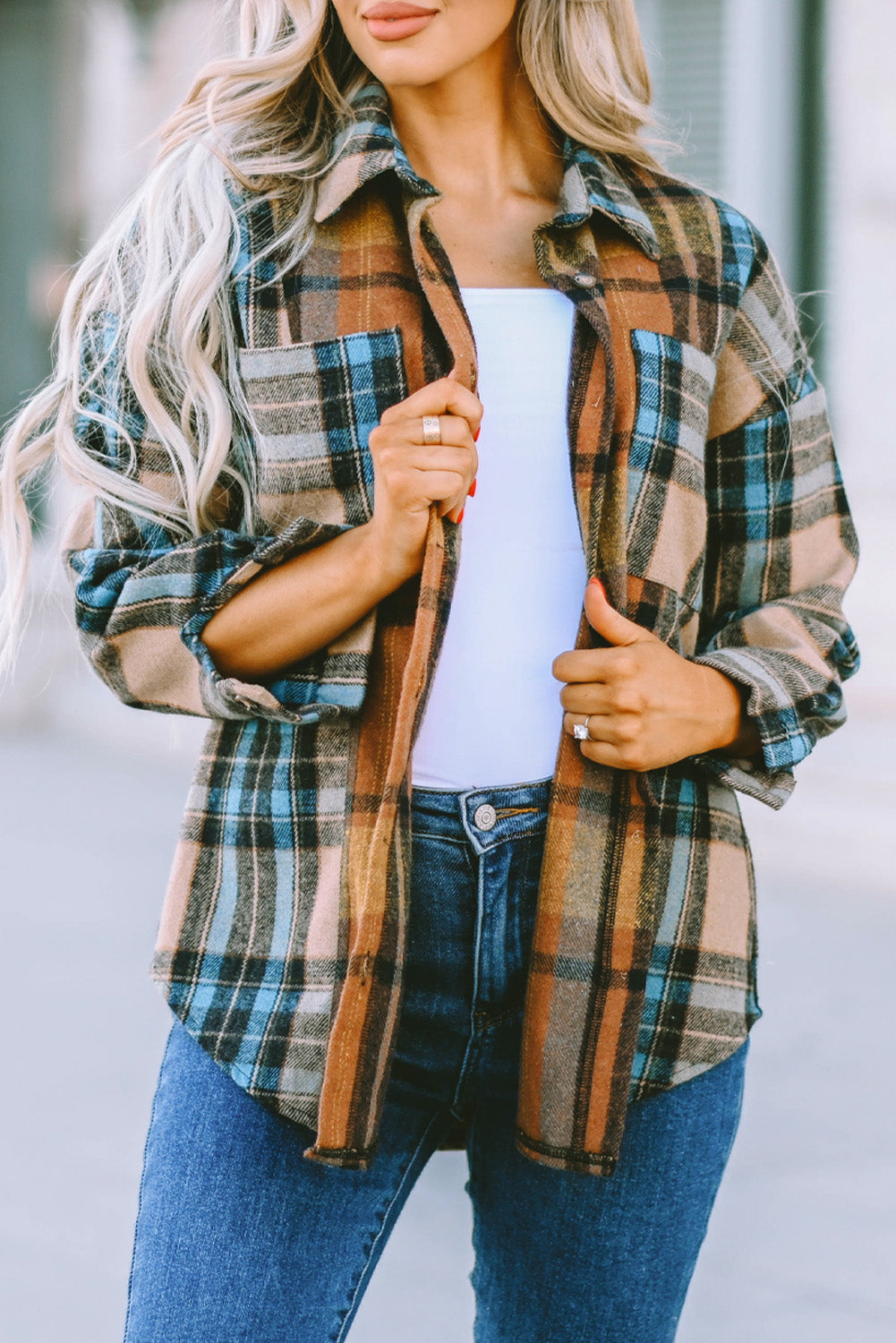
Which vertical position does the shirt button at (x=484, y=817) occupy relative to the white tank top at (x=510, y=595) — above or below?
below

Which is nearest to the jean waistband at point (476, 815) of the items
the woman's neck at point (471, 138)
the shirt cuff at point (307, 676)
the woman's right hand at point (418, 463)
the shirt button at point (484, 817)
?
the shirt button at point (484, 817)

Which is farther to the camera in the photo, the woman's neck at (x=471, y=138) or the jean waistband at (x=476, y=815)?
the woman's neck at (x=471, y=138)

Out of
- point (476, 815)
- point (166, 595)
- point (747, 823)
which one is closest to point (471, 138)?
point (166, 595)

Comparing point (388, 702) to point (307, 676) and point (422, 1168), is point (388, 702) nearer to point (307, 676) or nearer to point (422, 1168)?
point (307, 676)

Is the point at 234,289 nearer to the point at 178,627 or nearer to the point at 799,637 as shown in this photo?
the point at 178,627

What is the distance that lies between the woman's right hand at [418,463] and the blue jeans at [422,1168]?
0.26 m

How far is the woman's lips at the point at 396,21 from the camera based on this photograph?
1398mm

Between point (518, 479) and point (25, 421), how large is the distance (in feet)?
1.66

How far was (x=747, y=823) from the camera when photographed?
5.09 m

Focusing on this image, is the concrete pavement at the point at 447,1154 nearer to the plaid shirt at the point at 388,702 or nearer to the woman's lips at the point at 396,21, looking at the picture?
the plaid shirt at the point at 388,702

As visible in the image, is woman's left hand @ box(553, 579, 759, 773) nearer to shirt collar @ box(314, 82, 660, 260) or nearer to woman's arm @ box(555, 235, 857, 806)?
woman's arm @ box(555, 235, 857, 806)

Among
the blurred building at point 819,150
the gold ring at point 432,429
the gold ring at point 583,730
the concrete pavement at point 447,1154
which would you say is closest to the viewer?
the gold ring at point 432,429

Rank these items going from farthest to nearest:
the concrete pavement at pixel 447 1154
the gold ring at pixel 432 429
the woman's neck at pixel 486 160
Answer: the concrete pavement at pixel 447 1154 → the woman's neck at pixel 486 160 → the gold ring at pixel 432 429

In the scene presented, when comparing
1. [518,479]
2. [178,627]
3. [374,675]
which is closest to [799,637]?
[518,479]
